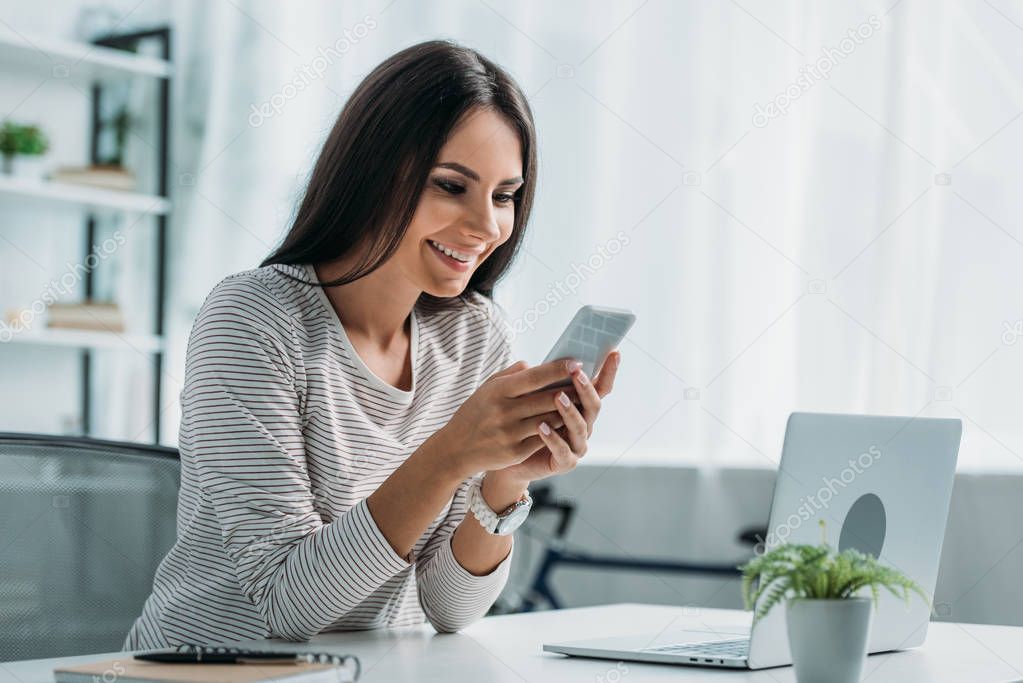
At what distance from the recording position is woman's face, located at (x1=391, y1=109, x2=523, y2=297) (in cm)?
126

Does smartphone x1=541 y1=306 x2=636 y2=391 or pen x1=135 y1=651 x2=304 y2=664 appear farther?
smartphone x1=541 y1=306 x2=636 y2=391

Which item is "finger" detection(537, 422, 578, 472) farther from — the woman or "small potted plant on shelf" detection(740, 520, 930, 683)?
"small potted plant on shelf" detection(740, 520, 930, 683)

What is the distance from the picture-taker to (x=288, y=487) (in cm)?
115

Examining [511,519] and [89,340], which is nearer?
[511,519]

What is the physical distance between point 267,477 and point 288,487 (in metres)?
0.02

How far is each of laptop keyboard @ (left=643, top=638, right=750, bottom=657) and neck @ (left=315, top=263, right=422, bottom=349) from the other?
20.4 inches

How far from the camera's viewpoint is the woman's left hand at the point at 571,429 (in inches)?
41.8

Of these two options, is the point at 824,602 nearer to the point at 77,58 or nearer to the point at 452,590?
the point at 452,590

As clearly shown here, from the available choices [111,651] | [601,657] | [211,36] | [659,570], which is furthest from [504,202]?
[211,36]

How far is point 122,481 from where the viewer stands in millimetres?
1276

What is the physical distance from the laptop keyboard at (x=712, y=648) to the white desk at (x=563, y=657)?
4cm

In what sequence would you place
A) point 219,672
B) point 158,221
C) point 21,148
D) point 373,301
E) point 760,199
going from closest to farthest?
point 219,672 → point 373,301 → point 760,199 → point 21,148 → point 158,221

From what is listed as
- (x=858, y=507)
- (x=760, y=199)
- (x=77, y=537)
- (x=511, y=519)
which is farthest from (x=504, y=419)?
(x=760, y=199)

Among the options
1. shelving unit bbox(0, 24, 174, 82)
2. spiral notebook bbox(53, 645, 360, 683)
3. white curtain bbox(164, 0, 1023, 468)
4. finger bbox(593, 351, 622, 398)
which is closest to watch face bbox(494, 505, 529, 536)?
finger bbox(593, 351, 622, 398)
